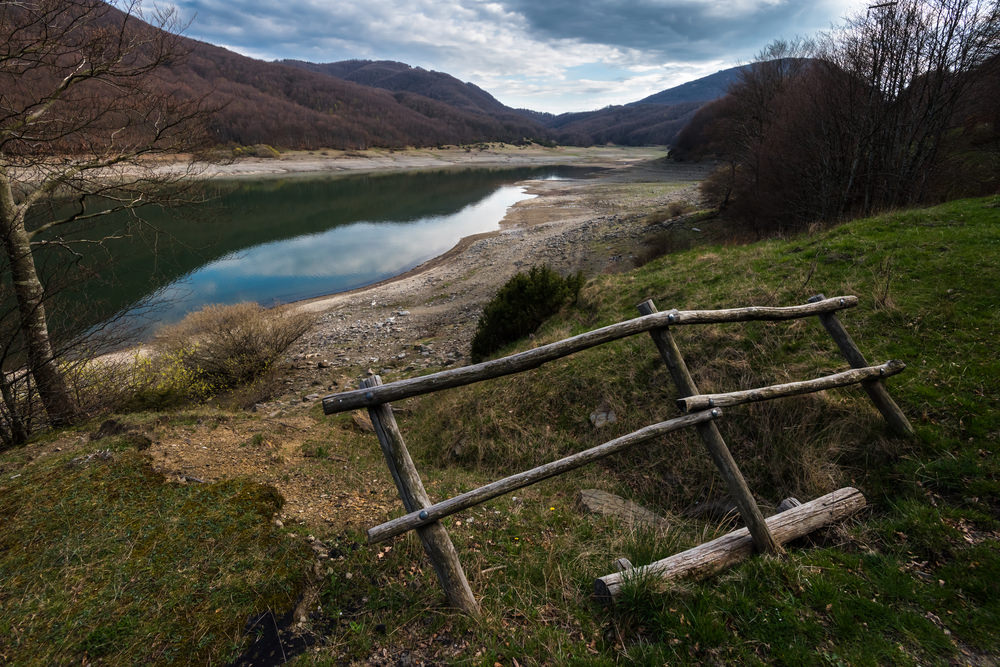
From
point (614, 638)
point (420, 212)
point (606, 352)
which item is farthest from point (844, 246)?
point (420, 212)

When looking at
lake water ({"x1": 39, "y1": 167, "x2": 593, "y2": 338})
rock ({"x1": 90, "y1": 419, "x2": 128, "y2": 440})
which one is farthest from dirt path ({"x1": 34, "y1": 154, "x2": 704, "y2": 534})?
lake water ({"x1": 39, "y1": 167, "x2": 593, "y2": 338})

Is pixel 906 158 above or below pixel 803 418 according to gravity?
above

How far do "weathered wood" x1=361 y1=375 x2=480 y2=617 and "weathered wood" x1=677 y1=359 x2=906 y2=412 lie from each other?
2.01 meters

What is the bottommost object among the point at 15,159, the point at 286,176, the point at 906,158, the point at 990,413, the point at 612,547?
the point at 612,547

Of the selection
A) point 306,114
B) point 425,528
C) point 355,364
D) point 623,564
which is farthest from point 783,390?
point 306,114

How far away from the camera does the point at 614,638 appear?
9.66ft

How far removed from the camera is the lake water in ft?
64.2

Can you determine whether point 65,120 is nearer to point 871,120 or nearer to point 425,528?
point 425,528

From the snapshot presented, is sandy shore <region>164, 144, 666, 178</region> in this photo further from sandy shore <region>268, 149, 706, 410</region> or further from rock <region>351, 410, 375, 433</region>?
rock <region>351, 410, 375, 433</region>

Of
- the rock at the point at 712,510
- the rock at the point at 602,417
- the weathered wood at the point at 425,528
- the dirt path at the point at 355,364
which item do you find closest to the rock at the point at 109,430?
the dirt path at the point at 355,364

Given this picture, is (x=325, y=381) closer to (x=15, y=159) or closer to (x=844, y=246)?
(x=15, y=159)

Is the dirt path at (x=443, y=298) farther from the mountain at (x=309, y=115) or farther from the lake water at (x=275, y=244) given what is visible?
the mountain at (x=309, y=115)

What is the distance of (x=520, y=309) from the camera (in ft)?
37.7

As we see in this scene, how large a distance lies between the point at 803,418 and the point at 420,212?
→ 1837 inches
